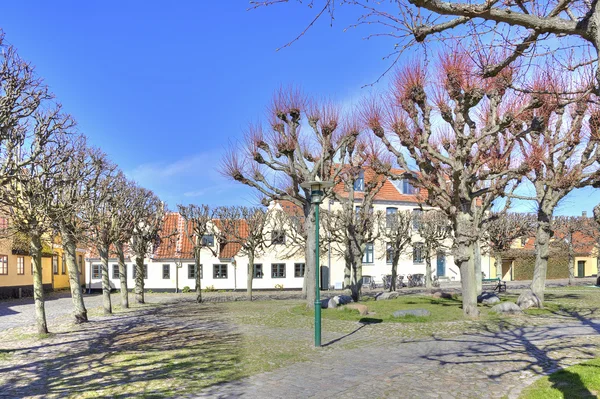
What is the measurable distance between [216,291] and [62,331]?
2478 cm

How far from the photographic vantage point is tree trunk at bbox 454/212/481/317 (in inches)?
567

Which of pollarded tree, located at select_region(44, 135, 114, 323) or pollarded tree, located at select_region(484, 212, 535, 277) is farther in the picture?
pollarded tree, located at select_region(484, 212, 535, 277)

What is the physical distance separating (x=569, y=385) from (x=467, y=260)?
27.4 feet

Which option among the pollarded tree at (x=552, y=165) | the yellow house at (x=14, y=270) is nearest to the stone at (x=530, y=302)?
the pollarded tree at (x=552, y=165)

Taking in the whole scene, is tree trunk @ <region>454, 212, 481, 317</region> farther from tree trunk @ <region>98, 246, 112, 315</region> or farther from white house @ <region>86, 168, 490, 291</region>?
white house @ <region>86, 168, 490, 291</region>

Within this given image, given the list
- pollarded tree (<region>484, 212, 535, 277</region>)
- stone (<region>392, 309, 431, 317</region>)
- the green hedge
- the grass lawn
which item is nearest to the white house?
pollarded tree (<region>484, 212, 535, 277</region>)

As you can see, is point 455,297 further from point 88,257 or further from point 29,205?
point 88,257

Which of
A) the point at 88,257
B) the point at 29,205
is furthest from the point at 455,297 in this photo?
the point at 88,257

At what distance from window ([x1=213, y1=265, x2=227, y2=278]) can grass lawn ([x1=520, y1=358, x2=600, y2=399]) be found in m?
34.4

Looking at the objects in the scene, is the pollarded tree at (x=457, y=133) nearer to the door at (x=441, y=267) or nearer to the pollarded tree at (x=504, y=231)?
the pollarded tree at (x=504, y=231)

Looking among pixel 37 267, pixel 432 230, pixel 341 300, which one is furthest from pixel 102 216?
pixel 432 230

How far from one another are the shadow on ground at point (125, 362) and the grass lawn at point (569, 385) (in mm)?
4656

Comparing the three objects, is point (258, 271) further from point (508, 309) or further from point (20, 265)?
point (508, 309)

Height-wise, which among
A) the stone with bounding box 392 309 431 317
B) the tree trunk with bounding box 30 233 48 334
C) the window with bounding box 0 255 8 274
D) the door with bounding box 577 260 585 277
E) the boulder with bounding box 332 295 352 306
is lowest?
the door with bounding box 577 260 585 277
